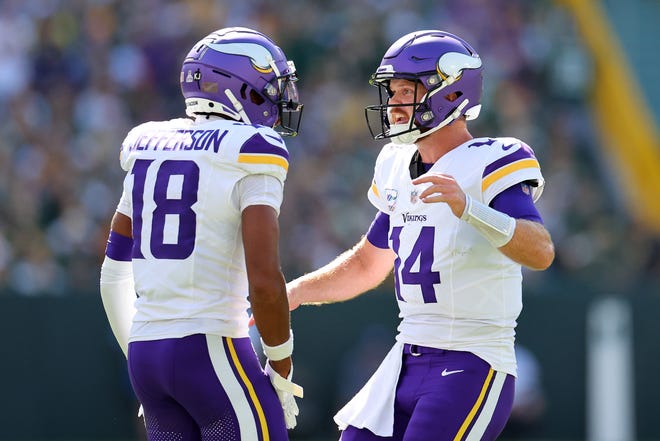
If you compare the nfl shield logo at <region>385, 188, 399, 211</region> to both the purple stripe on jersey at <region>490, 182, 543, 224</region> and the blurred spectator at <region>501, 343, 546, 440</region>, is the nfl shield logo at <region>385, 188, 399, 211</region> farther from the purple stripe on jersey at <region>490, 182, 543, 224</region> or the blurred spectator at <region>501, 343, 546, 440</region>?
the blurred spectator at <region>501, 343, 546, 440</region>

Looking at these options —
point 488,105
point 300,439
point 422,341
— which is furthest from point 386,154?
point 488,105

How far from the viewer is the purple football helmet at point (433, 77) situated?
4.73m

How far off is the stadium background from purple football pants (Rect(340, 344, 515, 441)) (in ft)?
18.0

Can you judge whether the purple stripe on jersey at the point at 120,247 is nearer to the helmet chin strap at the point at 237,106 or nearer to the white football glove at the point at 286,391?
the helmet chin strap at the point at 237,106

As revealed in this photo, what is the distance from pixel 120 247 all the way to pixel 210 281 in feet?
1.81

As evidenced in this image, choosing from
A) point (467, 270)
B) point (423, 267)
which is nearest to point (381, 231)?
point (423, 267)

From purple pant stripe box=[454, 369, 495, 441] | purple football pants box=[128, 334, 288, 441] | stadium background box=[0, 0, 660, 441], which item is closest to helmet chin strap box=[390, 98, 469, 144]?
purple pant stripe box=[454, 369, 495, 441]

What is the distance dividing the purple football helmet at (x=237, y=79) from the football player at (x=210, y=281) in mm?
19

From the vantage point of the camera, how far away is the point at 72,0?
1248 centimetres

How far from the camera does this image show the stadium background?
1002 centimetres

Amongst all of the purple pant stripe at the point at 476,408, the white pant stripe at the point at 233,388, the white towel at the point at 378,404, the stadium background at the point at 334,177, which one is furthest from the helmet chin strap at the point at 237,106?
the stadium background at the point at 334,177

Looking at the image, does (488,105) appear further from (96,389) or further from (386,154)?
(386,154)

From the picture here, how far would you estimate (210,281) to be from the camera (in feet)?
14.0

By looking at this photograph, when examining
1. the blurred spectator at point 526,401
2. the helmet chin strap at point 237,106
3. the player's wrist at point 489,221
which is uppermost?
the helmet chin strap at point 237,106
